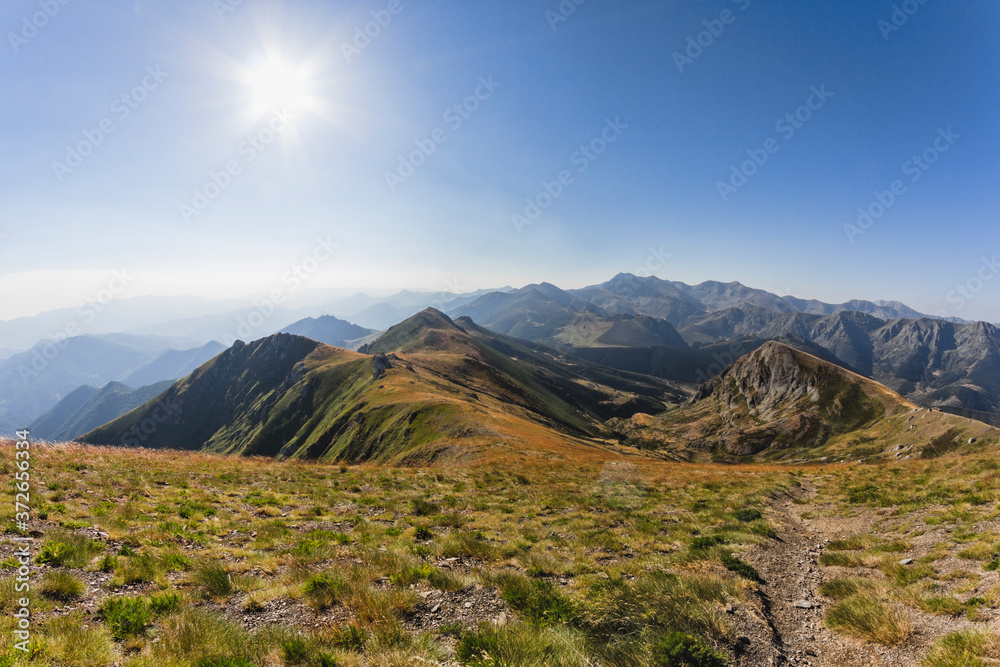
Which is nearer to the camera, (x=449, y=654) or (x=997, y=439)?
(x=449, y=654)

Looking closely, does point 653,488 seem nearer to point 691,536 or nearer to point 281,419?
point 691,536

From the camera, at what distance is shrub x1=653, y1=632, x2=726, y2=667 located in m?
6.11

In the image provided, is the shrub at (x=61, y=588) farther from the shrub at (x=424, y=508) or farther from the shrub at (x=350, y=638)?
the shrub at (x=424, y=508)

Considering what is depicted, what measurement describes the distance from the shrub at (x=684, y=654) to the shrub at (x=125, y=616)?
915 centimetres

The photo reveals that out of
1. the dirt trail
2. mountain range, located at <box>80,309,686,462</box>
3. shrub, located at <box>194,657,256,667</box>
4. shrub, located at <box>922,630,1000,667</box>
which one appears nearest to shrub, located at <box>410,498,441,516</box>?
shrub, located at <box>194,657,256,667</box>

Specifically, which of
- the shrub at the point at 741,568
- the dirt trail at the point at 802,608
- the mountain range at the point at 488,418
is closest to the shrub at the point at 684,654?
the dirt trail at the point at 802,608

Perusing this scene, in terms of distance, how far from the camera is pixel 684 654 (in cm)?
626

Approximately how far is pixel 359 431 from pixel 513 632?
280ft

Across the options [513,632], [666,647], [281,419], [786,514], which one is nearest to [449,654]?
[513,632]

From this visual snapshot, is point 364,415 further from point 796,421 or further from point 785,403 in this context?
point 785,403

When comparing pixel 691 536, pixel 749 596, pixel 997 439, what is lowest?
pixel 997 439

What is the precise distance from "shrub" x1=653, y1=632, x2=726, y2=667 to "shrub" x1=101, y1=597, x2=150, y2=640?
915 cm

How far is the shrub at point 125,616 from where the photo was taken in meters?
6.61

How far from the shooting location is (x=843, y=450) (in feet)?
279
